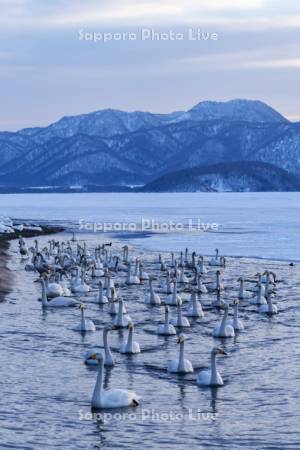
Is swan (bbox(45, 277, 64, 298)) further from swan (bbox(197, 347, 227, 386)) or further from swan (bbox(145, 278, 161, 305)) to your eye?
swan (bbox(197, 347, 227, 386))

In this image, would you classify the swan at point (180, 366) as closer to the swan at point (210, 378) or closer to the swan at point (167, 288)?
the swan at point (210, 378)

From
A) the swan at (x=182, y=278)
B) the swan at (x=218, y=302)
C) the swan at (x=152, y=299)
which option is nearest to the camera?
the swan at (x=218, y=302)

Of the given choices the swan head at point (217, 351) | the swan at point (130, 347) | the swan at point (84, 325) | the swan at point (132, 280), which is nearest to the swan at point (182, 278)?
the swan at point (132, 280)

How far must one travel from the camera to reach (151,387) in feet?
79.5

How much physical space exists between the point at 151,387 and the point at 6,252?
4727cm

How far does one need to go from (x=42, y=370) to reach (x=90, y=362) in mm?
1533

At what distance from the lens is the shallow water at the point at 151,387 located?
20094 mm

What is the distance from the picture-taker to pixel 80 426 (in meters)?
20.7

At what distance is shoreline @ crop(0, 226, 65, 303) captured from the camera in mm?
A: 45131

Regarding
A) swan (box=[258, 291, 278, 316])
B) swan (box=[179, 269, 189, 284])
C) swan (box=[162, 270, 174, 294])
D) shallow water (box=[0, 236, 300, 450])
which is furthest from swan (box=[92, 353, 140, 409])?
swan (box=[179, 269, 189, 284])

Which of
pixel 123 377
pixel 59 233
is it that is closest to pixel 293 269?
pixel 123 377

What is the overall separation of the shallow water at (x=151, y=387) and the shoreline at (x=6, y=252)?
7.57m

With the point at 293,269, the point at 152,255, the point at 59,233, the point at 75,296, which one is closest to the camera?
the point at 75,296

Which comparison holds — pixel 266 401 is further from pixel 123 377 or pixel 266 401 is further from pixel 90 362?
pixel 90 362
